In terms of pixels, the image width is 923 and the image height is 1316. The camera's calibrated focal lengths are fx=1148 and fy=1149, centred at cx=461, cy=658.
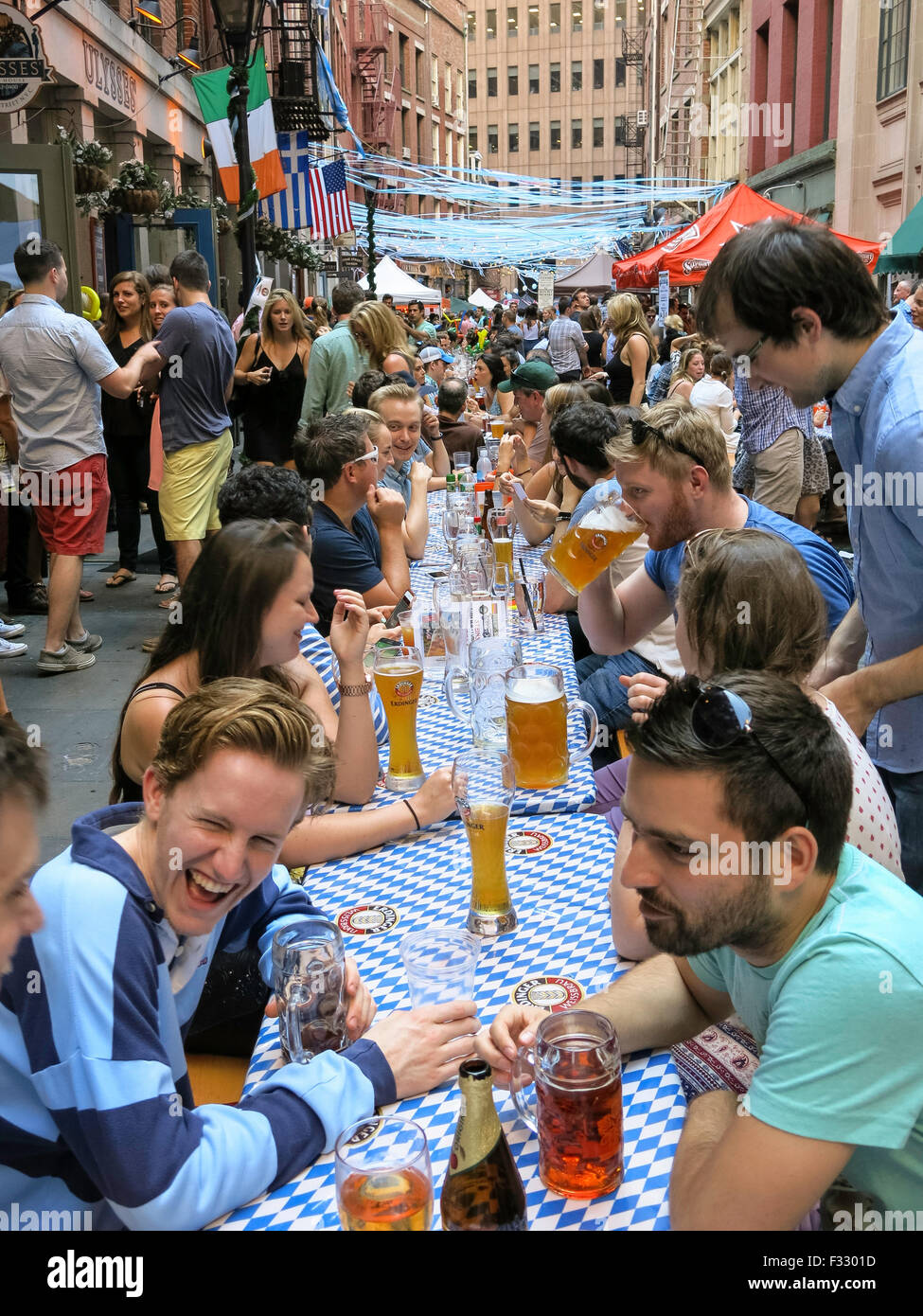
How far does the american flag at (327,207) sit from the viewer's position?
13109 mm

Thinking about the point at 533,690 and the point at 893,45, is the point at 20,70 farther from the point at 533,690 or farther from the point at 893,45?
the point at 893,45

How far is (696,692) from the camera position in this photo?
1.30m

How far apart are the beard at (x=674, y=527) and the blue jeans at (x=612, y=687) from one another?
2.26 feet

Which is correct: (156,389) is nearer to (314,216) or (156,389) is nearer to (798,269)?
(798,269)

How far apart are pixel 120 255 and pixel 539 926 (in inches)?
391

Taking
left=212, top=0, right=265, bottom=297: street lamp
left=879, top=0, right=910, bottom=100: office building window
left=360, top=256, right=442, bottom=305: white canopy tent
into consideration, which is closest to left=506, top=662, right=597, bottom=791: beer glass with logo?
left=212, top=0, right=265, bottom=297: street lamp

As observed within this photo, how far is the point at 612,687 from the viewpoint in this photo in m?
3.68

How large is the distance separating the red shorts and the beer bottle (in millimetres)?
4665

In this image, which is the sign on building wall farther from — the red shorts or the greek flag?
the greek flag

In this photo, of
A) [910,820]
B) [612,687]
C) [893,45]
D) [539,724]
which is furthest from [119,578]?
[893,45]

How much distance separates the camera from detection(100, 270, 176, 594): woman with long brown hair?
22.5ft

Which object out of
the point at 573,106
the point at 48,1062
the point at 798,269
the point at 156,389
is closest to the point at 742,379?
the point at 156,389

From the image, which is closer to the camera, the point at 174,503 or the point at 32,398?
the point at 32,398

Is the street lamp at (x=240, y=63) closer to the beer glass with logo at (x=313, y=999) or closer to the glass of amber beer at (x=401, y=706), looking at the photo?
the glass of amber beer at (x=401, y=706)
